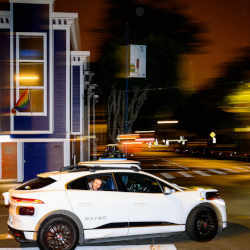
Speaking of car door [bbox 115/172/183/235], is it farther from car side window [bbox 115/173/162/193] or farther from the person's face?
the person's face

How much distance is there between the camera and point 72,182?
6996mm

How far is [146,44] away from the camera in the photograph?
46125 millimetres

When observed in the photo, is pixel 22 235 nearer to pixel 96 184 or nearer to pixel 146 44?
pixel 96 184

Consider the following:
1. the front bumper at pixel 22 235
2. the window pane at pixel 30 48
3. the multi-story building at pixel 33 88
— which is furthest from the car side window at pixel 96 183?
the window pane at pixel 30 48

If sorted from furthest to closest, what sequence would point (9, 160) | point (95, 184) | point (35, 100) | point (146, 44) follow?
point (146, 44), point (9, 160), point (35, 100), point (95, 184)

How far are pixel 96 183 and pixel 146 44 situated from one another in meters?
40.5

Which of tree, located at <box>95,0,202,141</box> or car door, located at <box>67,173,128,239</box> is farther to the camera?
tree, located at <box>95,0,202,141</box>

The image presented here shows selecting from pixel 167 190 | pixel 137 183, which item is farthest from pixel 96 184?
pixel 167 190

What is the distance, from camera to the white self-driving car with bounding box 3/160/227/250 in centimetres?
662

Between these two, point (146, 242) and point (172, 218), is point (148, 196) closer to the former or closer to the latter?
point (172, 218)

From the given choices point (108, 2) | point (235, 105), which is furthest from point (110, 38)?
point (235, 105)

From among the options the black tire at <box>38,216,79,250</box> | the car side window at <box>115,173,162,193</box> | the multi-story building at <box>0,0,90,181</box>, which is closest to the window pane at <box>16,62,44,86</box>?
the multi-story building at <box>0,0,90,181</box>

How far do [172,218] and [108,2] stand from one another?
150 feet

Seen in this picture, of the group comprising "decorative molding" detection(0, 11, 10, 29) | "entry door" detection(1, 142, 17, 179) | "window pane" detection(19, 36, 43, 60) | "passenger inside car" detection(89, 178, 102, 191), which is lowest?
"entry door" detection(1, 142, 17, 179)
